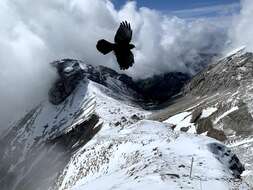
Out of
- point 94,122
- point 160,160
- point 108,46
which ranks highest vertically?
point 94,122

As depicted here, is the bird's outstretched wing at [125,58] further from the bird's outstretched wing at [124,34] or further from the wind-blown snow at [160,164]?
the wind-blown snow at [160,164]

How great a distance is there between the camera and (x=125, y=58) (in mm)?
10344

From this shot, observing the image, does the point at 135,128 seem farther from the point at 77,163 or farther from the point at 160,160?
the point at 160,160

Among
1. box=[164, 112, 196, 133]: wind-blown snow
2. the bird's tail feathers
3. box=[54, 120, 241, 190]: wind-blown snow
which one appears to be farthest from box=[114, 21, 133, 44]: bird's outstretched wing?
box=[164, 112, 196, 133]: wind-blown snow

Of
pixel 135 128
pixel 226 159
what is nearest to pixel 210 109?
pixel 135 128

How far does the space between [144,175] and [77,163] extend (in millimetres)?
75443

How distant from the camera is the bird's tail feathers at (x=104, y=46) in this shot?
1016 centimetres

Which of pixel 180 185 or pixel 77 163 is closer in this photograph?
pixel 180 185

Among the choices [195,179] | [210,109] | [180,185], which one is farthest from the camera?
[210,109]

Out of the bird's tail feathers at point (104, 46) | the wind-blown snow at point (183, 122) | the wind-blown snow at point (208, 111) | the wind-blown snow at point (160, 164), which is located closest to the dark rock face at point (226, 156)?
the wind-blown snow at point (160, 164)

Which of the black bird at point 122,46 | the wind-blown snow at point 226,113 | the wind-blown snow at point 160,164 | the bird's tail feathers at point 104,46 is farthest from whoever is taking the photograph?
the wind-blown snow at point 226,113

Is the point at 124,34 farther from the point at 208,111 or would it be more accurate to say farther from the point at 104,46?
the point at 208,111

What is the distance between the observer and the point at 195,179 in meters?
39.7

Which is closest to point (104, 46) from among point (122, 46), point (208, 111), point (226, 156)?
point (122, 46)
